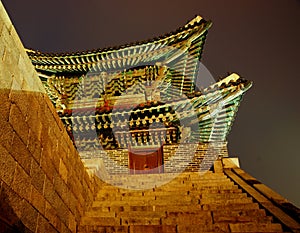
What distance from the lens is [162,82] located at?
45.2ft

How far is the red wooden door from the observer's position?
11914 mm

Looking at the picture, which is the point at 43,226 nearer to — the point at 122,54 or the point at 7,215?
the point at 7,215

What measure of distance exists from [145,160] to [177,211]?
23.3ft

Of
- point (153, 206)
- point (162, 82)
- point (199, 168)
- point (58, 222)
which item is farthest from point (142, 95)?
point (58, 222)

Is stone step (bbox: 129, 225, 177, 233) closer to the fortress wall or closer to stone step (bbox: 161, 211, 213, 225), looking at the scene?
stone step (bbox: 161, 211, 213, 225)

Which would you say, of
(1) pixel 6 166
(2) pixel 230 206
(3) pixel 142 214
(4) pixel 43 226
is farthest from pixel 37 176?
(2) pixel 230 206

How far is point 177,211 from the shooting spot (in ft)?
16.5

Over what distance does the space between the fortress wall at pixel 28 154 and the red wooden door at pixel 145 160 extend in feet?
24.7

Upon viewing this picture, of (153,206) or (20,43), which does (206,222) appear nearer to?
(153,206)

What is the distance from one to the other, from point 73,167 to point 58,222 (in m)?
1.00

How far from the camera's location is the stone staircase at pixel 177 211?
4.32 meters

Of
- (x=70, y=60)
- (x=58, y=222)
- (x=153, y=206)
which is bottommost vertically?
(x=58, y=222)

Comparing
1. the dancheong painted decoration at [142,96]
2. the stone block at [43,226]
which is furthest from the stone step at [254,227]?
the dancheong painted decoration at [142,96]

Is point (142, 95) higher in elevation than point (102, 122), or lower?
higher
